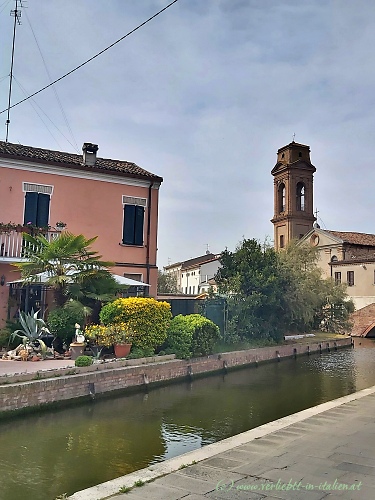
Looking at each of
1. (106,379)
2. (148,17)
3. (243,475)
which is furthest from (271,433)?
(148,17)

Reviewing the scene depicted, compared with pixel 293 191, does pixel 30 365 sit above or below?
below

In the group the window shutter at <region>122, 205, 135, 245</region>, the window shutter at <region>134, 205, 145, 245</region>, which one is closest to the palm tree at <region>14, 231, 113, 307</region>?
the window shutter at <region>122, 205, 135, 245</region>

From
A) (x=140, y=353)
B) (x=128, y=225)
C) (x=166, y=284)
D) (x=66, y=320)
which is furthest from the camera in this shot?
(x=166, y=284)

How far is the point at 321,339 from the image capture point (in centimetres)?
2736

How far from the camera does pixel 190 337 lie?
50.1 ft

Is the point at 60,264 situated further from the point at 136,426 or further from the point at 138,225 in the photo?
the point at 136,426

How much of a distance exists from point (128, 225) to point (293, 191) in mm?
34789

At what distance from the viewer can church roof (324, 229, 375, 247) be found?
4878cm

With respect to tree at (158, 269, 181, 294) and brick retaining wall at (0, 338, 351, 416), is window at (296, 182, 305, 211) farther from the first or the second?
brick retaining wall at (0, 338, 351, 416)

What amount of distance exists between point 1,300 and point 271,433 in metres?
11.1

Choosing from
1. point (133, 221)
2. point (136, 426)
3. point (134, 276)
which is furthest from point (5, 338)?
point (133, 221)

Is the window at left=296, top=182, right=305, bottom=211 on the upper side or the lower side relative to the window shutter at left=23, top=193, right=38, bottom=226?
upper

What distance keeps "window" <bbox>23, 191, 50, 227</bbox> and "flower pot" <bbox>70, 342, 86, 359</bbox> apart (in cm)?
591

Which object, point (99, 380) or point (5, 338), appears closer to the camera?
point (99, 380)
